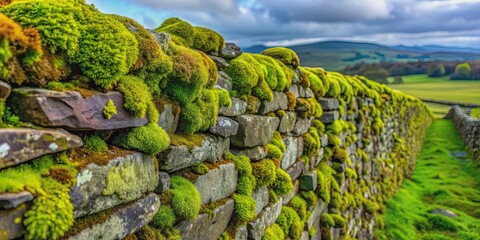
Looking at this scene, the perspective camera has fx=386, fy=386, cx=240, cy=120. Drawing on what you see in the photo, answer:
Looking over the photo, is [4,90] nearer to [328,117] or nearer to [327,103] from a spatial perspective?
[327,103]

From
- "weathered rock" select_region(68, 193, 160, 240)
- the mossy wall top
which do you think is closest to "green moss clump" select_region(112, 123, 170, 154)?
the mossy wall top

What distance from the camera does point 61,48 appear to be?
285 centimetres

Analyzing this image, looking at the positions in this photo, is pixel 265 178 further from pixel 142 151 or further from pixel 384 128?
pixel 384 128

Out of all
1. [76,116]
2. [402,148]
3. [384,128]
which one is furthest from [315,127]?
[402,148]

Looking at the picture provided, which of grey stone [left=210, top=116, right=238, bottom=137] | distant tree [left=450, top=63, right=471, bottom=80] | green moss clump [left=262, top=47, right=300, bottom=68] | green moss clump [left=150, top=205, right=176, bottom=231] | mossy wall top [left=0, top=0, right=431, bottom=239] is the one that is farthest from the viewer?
distant tree [left=450, top=63, right=471, bottom=80]

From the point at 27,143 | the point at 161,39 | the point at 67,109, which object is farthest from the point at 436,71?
the point at 27,143

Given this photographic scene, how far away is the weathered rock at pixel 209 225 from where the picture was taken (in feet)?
13.2

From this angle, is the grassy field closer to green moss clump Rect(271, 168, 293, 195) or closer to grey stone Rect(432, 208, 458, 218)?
grey stone Rect(432, 208, 458, 218)

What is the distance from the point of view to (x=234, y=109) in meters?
5.29

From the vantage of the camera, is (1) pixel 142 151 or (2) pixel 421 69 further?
(2) pixel 421 69

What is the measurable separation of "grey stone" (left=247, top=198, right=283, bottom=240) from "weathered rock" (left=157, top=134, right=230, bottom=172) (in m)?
1.17

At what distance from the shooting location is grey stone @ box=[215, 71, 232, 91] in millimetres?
5158

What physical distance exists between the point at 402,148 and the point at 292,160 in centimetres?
1404

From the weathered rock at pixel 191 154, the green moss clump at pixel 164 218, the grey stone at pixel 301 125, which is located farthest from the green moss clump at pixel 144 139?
the grey stone at pixel 301 125
